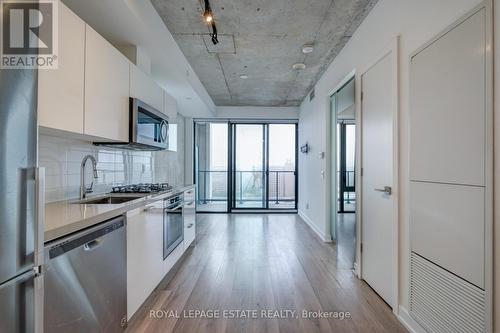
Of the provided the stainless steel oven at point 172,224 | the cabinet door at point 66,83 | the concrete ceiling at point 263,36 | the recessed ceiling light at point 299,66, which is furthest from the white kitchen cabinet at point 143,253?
the recessed ceiling light at point 299,66

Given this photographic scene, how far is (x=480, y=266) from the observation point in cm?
136

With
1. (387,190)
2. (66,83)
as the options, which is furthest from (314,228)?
(66,83)

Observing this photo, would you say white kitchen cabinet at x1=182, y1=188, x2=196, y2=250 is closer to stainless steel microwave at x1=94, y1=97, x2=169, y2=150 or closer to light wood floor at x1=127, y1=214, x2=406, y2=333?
light wood floor at x1=127, y1=214, x2=406, y2=333

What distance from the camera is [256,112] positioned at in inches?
261

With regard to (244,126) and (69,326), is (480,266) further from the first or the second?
(244,126)

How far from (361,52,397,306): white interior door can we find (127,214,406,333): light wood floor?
25 centimetres

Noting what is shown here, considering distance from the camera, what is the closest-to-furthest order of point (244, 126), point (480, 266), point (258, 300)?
1. point (480, 266)
2. point (258, 300)
3. point (244, 126)

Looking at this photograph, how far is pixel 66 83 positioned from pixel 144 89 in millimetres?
1125

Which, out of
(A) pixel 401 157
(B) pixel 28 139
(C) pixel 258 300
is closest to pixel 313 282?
(C) pixel 258 300

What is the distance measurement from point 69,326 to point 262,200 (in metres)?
5.88

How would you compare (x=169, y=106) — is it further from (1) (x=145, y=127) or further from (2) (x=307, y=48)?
(2) (x=307, y=48)

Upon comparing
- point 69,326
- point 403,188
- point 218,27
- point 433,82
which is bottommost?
point 69,326

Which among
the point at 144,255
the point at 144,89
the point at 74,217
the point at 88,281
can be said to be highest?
the point at 144,89

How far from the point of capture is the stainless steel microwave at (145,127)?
7.88 ft
